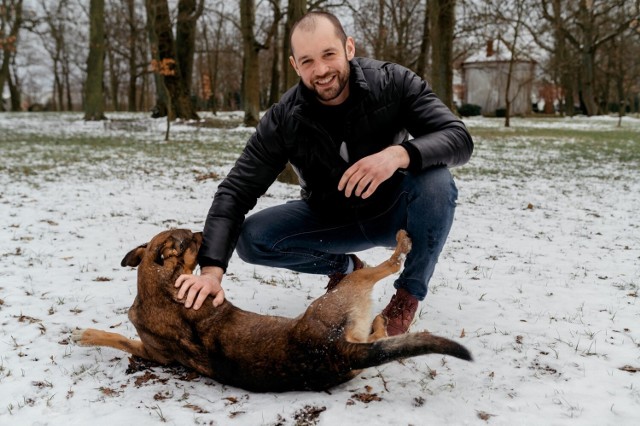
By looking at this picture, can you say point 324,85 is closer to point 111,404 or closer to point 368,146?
point 368,146

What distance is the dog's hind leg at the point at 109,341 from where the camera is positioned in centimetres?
299

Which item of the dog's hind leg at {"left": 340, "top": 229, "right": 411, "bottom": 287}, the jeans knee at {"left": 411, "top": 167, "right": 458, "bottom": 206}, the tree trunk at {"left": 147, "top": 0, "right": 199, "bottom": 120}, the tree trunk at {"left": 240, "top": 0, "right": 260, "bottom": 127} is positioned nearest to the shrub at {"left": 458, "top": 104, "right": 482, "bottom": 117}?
the tree trunk at {"left": 147, "top": 0, "right": 199, "bottom": 120}

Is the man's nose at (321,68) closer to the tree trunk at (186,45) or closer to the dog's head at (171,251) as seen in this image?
the dog's head at (171,251)

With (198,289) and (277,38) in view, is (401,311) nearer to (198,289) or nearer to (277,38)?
(198,289)

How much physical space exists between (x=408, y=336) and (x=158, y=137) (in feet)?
61.5

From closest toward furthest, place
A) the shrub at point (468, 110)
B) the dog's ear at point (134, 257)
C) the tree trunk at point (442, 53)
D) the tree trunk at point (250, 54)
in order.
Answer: the dog's ear at point (134, 257) → the tree trunk at point (442, 53) → the tree trunk at point (250, 54) → the shrub at point (468, 110)

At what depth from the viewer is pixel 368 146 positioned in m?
3.29

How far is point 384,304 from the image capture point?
401cm

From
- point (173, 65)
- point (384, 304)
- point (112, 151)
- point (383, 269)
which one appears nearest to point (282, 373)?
point (383, 269)

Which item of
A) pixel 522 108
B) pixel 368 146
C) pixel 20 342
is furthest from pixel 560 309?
pixel 522 108

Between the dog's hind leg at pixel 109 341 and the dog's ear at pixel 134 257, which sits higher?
the dog's ear at pixel 134 257

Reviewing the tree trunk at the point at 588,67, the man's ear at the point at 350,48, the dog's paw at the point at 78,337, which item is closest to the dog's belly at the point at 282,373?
the dog's paw at the point at 78,337

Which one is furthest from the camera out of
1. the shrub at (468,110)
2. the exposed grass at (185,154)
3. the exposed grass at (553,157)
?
the shrub at (468,110)

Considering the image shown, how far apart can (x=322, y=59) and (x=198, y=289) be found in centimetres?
147
